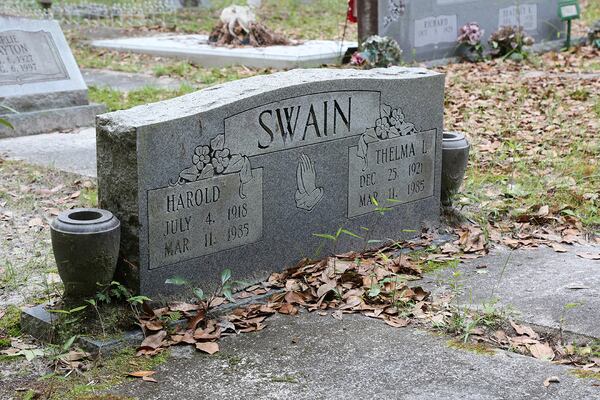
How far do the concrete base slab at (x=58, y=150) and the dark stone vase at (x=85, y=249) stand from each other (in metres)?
3.30

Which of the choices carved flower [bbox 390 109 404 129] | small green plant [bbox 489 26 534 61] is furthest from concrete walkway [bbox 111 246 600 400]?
small green plant [bbox 489 26 534 61]

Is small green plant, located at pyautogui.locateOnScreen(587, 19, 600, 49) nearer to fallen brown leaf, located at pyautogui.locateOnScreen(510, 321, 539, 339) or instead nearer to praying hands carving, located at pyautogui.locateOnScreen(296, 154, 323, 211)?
praying hands carving, located at pyautogui.locateOnScreen(296, 154, 323, 211)

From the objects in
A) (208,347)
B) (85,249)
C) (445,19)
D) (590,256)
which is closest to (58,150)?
(85,249)

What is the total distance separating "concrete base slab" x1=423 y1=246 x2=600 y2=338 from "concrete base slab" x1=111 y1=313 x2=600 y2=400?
0.52 m

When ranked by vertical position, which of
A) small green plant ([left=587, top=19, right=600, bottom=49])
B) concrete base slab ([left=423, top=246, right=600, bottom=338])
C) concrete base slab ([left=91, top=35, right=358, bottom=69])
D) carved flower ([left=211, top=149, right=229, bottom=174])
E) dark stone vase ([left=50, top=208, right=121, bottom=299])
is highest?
small green plant ([left=587, top=19, right=600, bottom=49])

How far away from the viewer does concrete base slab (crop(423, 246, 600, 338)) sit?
15.1ft

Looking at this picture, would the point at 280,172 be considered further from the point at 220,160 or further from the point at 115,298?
the point at 115,298

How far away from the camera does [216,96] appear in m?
4.79

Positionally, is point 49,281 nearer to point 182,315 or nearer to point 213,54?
point 182,315

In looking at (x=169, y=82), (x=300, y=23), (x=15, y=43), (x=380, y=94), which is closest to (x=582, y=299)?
(x=380, y=94)

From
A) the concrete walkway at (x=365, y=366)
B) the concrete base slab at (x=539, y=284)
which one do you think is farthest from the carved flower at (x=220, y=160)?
the concrete base slab at (x=539, y=284)

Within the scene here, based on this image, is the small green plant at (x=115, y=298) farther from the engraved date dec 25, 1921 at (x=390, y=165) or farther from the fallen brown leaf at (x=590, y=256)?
the fallen brown leaf at (x=590, y=256)

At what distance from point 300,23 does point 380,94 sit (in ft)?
44.1

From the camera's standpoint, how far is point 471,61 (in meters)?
13.6
